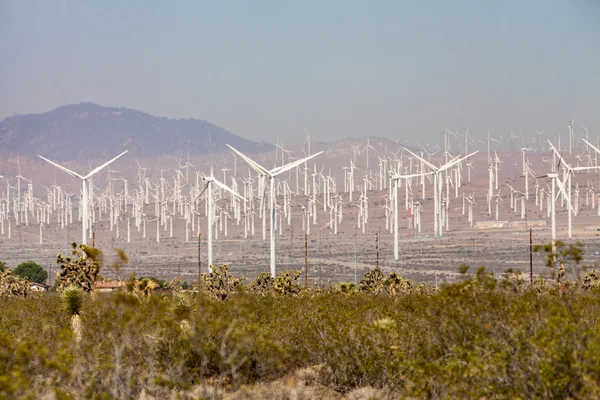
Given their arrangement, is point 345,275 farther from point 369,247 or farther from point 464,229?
point 464,229

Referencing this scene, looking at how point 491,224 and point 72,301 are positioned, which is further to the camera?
point 491,224

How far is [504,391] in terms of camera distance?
54.0 ft

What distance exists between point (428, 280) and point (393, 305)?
2145 inches

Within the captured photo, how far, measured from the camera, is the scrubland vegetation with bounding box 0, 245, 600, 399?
16.2m

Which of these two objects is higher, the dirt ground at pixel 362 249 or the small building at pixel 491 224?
the small building at pixel 491 224

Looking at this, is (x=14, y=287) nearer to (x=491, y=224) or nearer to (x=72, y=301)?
(x=72, y=301)

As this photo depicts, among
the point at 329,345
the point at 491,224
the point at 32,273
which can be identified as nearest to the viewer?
the point at 329,345

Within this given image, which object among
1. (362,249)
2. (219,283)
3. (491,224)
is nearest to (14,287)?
(219,283)

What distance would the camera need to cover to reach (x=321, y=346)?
80.2ft

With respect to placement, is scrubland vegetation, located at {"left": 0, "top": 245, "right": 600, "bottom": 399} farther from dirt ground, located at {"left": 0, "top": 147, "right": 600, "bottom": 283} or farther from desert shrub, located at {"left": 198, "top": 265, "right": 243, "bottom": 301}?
dirt ground, located at {"left": 0, "top": 147, "right": 600, "bottom": 283}

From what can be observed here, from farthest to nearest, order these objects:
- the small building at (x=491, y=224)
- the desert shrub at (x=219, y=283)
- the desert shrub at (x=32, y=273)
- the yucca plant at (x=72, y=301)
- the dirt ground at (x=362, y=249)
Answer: the small building at (x=491, y=224) < the dirt ground at (x=362, y=249) < the desert shrub at (x=32, y=273) < the desert shrub at (x=219, y=283) < the yucca plant at (x=72, y=301)

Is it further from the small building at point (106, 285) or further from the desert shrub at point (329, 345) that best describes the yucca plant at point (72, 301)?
the small building at point (106, 285)

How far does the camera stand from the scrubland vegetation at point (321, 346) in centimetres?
1623

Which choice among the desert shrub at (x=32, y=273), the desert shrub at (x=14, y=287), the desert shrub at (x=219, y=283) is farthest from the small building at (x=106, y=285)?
the desert shrub at (x=32, y=273)
